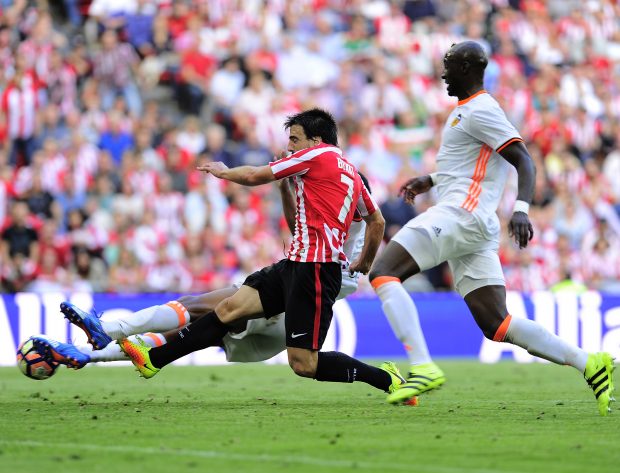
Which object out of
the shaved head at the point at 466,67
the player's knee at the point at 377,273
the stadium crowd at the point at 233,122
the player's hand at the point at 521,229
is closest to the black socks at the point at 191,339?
the player's knee at the point at 377,273

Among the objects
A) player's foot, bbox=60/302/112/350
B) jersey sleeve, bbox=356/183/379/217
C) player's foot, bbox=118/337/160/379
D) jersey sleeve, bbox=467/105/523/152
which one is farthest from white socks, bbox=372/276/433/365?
player's foot, bbox=60/302/112/350

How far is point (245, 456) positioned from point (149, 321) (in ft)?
10.4

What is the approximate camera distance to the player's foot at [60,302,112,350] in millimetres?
8789

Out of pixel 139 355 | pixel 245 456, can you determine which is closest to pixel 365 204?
pixel 139 355

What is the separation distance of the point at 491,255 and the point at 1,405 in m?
3.76

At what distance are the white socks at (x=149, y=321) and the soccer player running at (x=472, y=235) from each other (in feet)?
5.22

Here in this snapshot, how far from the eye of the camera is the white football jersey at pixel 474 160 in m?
8.84

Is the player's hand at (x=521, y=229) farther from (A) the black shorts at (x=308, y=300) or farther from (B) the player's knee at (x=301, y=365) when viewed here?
(B) the player's knee at (x=301, y=365)

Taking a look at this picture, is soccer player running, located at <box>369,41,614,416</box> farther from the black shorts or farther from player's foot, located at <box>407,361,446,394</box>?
the black shorts

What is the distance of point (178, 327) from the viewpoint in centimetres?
949

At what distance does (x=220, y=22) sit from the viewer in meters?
20.6

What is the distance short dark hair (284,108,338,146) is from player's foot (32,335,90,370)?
2.22m

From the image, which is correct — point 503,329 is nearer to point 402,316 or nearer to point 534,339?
point 534,339

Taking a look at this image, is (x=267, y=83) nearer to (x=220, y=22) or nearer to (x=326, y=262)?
(x=220, y=22)
